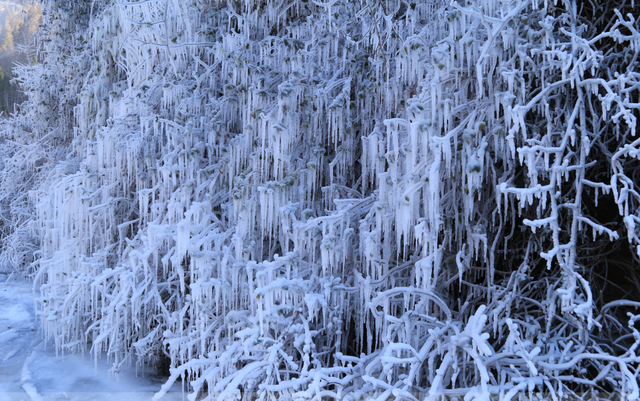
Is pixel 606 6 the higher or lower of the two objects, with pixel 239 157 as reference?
higher

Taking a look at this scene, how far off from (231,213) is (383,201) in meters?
1.92

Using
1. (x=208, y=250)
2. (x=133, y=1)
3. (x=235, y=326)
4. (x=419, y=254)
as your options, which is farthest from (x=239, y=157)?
(x=133, y=1)

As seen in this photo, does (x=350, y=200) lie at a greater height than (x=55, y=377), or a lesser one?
greater

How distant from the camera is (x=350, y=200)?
4.51m

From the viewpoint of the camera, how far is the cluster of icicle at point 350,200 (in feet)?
11.4

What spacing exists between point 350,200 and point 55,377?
3845mm

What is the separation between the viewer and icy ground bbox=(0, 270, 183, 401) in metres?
4.86

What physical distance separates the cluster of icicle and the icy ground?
0.86ft

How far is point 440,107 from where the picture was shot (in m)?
3.75

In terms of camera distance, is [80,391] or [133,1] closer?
[80,391]

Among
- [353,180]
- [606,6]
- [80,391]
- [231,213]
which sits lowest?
[80,391]

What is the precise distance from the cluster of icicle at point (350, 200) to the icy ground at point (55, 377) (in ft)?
0.86

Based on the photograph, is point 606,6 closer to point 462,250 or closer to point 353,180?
point 462,250

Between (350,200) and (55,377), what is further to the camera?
(55,377)
